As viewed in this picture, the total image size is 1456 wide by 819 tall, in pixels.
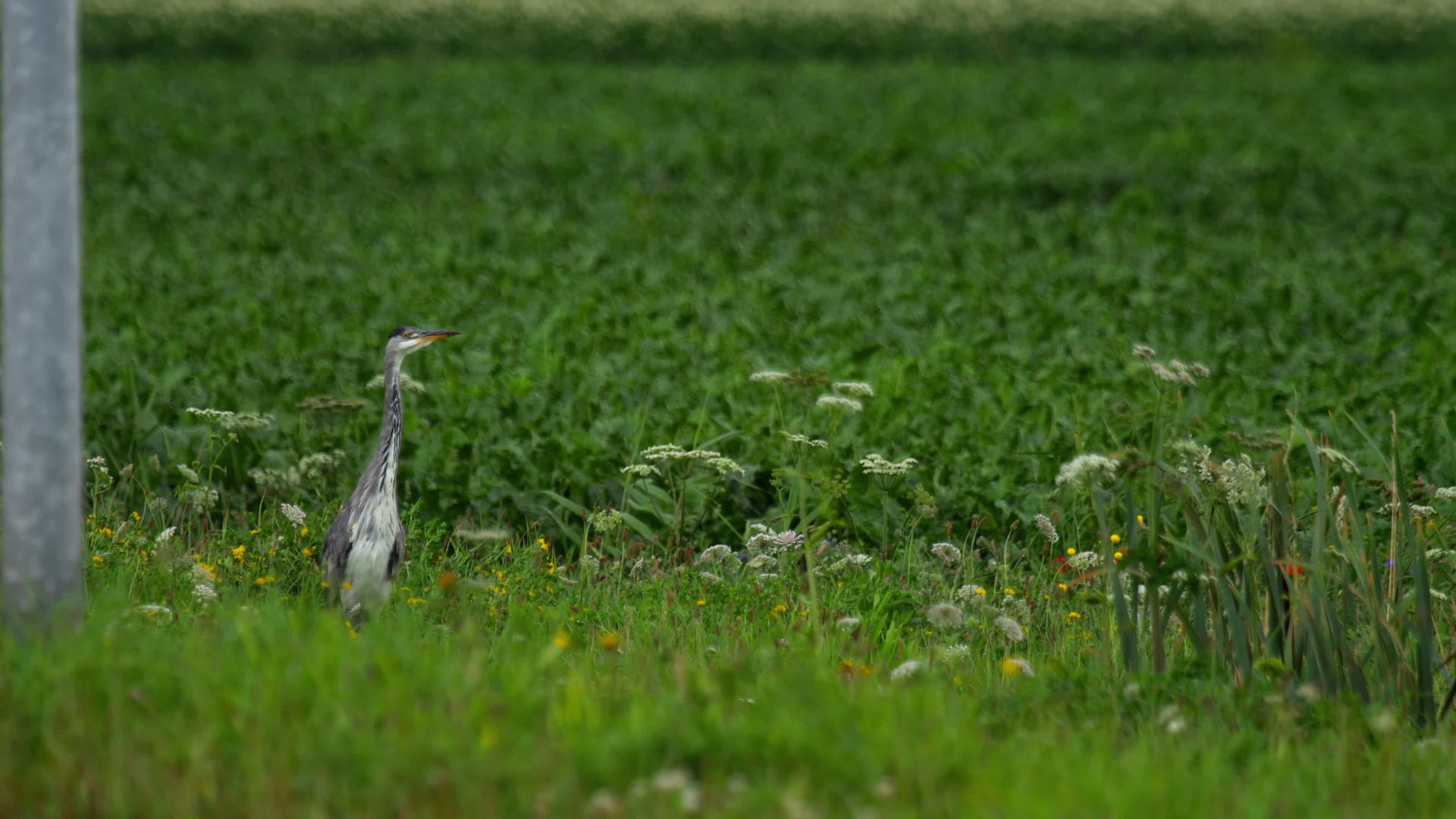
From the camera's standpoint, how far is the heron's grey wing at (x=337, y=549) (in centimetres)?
495

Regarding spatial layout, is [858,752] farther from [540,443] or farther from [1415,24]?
[1415,24]

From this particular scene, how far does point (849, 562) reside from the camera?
5801mm

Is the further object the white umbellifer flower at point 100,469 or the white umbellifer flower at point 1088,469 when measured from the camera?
the white umbellifer flower at point 100,469

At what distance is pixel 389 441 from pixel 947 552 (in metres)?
2.15

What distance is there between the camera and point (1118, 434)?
7.08 metres

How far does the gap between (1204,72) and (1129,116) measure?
578 cm

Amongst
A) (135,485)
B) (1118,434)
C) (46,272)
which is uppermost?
(46,272)

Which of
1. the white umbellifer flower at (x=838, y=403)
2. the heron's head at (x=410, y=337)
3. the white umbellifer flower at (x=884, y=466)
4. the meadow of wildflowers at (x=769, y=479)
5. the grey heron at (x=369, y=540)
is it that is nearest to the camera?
the meadow of wildflowers at (x=769, y=479)

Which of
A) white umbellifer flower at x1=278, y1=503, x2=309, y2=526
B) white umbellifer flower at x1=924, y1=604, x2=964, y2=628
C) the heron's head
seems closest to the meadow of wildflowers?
white umbellifer flower at x1=924, y1=604, x2=964, y2=628

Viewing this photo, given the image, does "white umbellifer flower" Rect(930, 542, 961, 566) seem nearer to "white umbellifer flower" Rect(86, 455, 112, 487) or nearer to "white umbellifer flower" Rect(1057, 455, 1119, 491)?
"white umbellifer flower" Rect(1057, 455, 1119, 491)

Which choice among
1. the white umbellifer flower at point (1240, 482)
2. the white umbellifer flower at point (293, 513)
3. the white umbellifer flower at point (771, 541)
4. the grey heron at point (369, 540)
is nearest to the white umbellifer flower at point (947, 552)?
the white umbellifer flower at point (771, 541)

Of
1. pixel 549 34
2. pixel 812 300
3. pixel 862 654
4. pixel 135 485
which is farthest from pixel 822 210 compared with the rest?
pixel 549 34

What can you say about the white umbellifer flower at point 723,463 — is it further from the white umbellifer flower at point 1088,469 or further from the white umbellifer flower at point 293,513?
the white umbellifer flower at point 293,513

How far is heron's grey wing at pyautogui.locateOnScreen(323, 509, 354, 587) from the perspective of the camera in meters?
4.95
